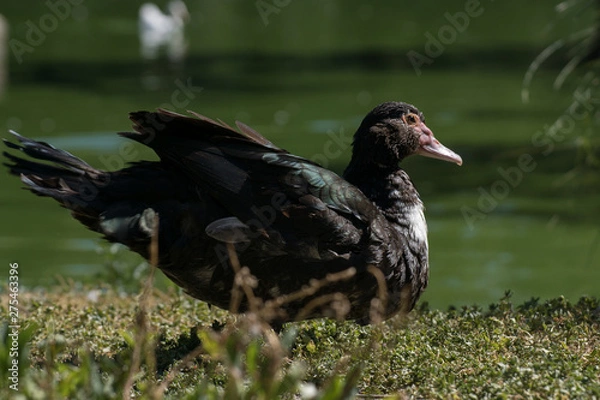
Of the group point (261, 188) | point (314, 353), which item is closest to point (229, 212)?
point (261, 188)

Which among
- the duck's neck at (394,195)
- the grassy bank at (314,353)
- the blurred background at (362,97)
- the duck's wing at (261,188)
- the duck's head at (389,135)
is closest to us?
the grassy bank at (314,353)

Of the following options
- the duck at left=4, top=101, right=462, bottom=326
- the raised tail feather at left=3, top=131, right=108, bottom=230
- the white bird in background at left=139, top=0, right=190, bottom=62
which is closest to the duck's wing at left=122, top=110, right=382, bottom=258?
the duck at left=4, top=101, right=462, bottom=326

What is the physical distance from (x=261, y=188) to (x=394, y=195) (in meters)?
0.97

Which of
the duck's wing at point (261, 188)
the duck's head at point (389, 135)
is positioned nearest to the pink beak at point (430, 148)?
the duck's head at point (389, 135)

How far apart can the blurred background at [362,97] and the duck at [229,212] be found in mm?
3117

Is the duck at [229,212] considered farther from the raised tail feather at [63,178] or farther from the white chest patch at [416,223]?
the white chest patch at [416,223]

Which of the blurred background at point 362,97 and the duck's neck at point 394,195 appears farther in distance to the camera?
the blurred background at point 362,97

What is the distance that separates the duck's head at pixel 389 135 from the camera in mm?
7078

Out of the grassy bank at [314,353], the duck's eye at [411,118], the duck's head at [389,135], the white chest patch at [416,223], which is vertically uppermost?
the duck's eye at [411,118]

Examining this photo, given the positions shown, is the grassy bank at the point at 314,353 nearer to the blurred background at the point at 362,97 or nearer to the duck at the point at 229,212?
the duck at the point at 229,212

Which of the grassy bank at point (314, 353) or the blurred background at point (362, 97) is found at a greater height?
the blurred background at point (362, 97)

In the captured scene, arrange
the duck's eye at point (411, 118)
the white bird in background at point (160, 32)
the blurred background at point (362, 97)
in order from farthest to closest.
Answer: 1. the white bird in background at point (160, 32)
2. the blurred background at point (362, 97)
3. the duck's eye at point (411, 118)

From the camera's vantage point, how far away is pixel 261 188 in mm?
6441

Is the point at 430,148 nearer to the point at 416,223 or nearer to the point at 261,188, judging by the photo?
the point at 416,223
